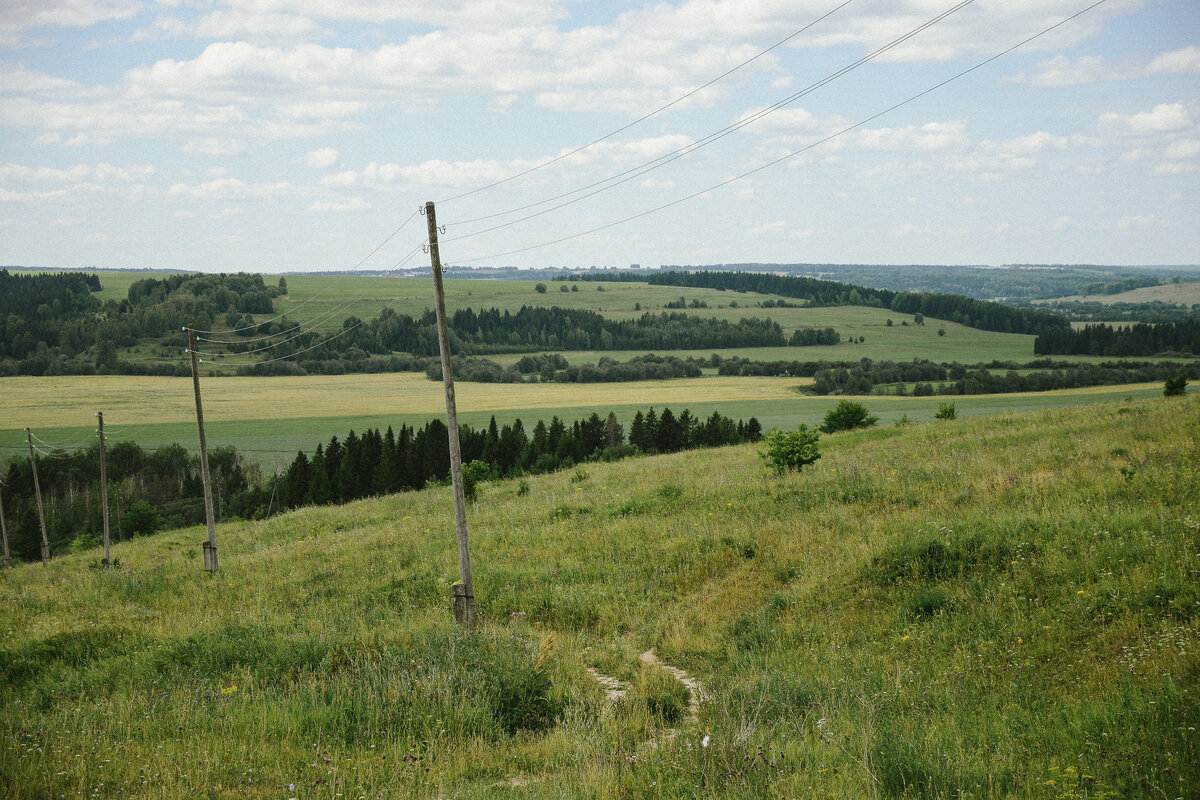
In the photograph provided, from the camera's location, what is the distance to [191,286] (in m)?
170

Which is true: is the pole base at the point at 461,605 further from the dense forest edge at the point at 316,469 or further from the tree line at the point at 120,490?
the tree line at the point at 120,490

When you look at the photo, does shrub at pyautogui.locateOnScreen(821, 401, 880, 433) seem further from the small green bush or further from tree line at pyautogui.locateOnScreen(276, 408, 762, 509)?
tree line at pyautogui.locateOnScreen(276, 408, 762, 509)

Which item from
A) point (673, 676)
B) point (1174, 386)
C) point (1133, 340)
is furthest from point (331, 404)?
point (1133, 340)

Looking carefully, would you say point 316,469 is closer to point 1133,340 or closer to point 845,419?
point 845,419

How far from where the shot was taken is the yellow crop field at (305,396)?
96.6 metres

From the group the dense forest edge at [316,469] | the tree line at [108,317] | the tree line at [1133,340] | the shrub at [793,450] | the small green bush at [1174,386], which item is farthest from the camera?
the tree line at [108,317]

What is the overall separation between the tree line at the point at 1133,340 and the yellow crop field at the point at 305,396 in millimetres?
51520

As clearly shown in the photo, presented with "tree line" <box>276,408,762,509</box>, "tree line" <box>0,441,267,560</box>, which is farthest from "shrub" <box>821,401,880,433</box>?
"tree line" <box>0,441,267,560</box>

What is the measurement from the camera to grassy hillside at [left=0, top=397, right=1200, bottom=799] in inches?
237

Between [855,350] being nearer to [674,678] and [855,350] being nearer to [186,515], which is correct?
[186,515]

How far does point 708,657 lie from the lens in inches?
403

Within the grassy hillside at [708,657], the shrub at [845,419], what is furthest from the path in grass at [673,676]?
the shrub at [845,419]

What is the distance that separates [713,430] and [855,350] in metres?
82.7

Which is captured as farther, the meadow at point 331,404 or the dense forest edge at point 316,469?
the meadow at point 331,404
